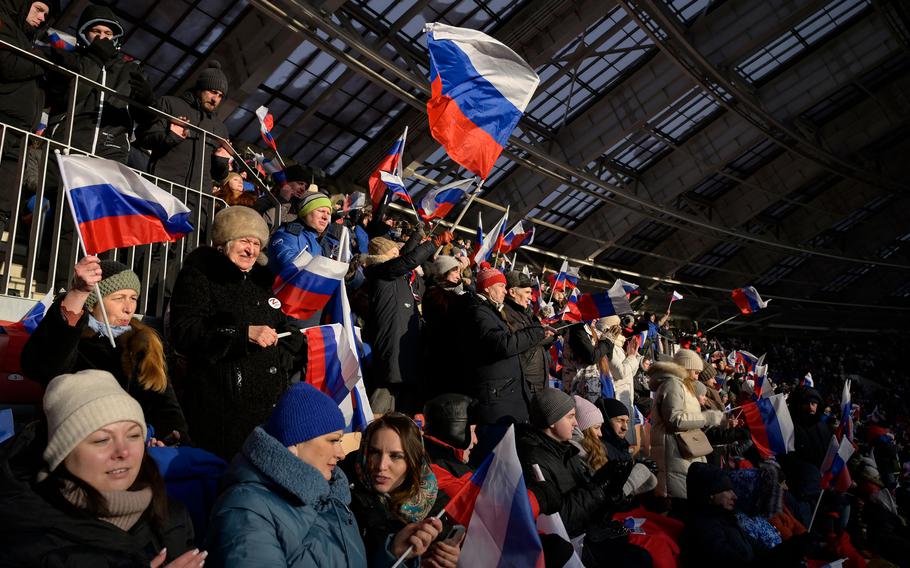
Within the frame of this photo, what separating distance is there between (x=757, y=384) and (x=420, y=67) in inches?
345

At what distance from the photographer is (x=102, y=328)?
9.93ft

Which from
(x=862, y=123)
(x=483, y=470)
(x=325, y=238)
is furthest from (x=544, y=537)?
(x=862, y=123)

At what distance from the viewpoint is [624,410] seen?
5203 millimetres

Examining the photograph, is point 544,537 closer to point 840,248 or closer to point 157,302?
point 157,302

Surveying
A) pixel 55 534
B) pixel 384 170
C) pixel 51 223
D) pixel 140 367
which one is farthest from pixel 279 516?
pixel 384 170

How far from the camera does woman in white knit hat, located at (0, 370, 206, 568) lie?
176cm

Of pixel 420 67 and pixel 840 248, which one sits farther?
pixel 840 248

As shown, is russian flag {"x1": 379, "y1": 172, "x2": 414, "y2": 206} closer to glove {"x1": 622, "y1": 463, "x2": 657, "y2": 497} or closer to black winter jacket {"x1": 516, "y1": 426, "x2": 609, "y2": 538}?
black winter jacket {"x1": 516, "y1": 426, "x2": 609, "y2": 538}

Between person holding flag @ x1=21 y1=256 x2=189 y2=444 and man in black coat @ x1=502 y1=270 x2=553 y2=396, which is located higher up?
man in black coat @ x1=502 y1=270 x2=553 y2=396

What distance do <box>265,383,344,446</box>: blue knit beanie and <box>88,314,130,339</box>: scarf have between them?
94 cm

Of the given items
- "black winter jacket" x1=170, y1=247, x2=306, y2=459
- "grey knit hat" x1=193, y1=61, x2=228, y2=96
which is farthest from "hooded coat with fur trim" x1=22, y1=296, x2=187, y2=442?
"grey knit hat" x1=193, y1=61, x2=228, y2=96

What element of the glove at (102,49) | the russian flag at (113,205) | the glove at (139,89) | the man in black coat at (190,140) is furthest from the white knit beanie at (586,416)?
the glove at (102,49)

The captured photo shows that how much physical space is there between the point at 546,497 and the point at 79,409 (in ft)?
6.22

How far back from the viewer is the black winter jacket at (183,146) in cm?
515
